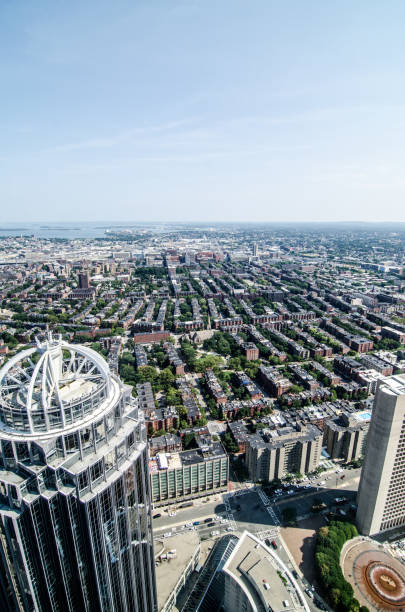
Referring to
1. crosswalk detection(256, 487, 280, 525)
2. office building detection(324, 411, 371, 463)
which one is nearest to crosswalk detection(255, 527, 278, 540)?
crosswalk detection(256, 487, 280, 525)

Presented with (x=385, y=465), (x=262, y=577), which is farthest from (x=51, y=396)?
(x=385, y=465)

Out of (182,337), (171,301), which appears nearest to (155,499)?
(182,337)

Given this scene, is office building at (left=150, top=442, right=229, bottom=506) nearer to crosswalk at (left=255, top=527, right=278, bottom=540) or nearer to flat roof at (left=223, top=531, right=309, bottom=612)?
crosswalk at (left=255, top=527, right=278, bottom=540)

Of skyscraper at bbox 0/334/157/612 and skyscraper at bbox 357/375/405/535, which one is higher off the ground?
skyscraper at bbox 0/334/157/612

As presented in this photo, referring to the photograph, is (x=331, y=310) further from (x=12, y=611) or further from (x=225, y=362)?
(x=12, y=611)

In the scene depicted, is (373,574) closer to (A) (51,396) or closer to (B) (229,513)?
(B) (229,513)

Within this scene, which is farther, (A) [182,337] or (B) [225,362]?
(A) [182,337]

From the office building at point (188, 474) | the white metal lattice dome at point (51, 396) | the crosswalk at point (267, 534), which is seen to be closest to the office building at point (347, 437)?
the crosswalk at point (267, 534)

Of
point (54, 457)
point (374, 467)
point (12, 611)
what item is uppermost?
point (54, 457)
